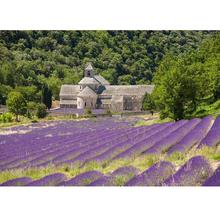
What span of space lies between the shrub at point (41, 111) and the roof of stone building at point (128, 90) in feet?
4.54

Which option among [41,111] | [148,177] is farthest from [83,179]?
[41,111]

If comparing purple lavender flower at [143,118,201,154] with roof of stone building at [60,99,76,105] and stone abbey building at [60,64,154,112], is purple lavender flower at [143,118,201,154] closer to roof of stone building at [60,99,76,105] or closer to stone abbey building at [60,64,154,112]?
stone abbey building at [60,64,154,112]

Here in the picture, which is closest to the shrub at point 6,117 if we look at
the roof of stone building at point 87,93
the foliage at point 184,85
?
the roof of stone building at point 87,93

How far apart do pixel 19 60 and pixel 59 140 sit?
2.02m

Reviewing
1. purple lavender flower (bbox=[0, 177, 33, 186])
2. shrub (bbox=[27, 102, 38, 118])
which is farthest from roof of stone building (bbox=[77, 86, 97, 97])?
purple lavender flower (bbox=[0, 177, 33, 186])

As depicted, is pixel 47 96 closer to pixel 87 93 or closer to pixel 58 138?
pixel 87 93

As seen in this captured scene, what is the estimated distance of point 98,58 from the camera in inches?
497

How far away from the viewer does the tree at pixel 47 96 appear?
1237 centimetres

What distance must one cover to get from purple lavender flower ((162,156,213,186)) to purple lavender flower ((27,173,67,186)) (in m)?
2.01

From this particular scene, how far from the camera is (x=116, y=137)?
12305mm

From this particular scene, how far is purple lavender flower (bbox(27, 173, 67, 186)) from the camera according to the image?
10391mm

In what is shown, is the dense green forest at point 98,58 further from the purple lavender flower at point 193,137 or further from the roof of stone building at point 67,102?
the purple lavender flower at point 193,137

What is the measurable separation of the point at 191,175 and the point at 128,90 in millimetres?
3406
